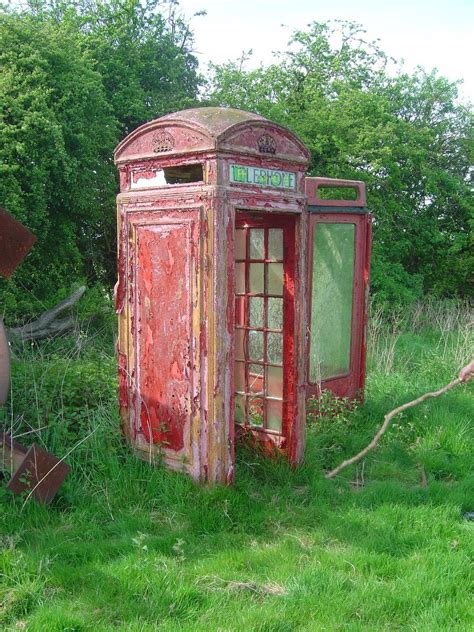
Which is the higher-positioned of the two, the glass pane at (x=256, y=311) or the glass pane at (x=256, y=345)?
the glass pane at (x=256, y=311)

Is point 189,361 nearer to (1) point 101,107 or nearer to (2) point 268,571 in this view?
(2) point 268,571

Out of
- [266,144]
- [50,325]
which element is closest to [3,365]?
[266,144]

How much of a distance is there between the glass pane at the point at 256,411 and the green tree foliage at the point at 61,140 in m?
3.98

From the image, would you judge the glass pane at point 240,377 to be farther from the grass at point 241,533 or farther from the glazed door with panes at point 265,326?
the grass at point 241,533

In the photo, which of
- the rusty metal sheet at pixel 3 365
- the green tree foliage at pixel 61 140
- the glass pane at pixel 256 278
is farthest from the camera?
the green tree foliage at pixel 61 140

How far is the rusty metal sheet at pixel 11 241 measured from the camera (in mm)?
4449

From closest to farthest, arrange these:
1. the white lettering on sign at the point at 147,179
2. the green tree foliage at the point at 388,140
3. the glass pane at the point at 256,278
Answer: the white lettering on sign at the point at 147,179, the glass pane at the point at 256,278, the green tree foliage at the point at 388,140

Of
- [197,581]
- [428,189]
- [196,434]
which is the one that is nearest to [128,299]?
[196,434]

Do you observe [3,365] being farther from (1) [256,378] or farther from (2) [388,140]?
(2) [388,140]

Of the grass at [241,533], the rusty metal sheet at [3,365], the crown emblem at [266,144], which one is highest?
the crown emblem at [266,144]

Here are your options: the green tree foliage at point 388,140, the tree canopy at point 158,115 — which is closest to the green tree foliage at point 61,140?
the tree canopy at point 158,115

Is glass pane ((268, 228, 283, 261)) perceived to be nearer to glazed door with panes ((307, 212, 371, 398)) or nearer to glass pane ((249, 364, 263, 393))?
glass pane ((249, 364, 263, 393))

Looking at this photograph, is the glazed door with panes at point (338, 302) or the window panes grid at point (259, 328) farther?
the glazed door with panes at point (338, 302)

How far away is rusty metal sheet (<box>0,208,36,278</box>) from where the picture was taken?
4.45m
